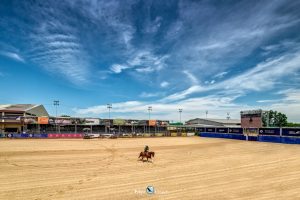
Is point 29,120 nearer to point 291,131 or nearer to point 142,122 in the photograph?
point 142,122

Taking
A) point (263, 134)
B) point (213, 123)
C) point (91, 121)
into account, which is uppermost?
point (91, 121)

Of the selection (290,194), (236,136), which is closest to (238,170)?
(290,194)

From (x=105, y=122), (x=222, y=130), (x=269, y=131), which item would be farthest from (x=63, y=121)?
(x=269, y=131)

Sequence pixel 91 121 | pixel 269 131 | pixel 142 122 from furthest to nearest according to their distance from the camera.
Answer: pixel 142 122, pixel 91 121, pixel 269 131

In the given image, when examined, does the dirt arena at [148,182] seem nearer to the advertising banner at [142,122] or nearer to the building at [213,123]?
the advertising banner at [142,122]

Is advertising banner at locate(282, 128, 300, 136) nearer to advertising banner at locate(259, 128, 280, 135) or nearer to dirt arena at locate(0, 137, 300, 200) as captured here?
advertising banner at locate(259, 128, 280, 135)

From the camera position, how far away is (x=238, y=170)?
19531 mm

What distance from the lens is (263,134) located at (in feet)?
196

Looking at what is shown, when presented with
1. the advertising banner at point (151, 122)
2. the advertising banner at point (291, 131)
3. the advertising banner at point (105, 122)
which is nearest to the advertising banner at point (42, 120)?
the advertising banner at point (105, 122)

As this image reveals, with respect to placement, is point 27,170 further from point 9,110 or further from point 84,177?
point 9,110

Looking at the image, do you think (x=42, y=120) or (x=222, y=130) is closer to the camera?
(x=222, y=130)

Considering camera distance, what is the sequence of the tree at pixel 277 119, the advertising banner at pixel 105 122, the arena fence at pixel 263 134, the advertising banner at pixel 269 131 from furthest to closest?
the tree at pixel 277 119 < the advertising banner at pixel 105 122 < the advertising banner at pixel 269 131 < the arena fence at pixel 263 134

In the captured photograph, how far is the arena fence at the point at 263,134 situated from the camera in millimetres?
50787

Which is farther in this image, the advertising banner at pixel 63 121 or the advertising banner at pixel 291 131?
the advertising banner at pixel 63 121
